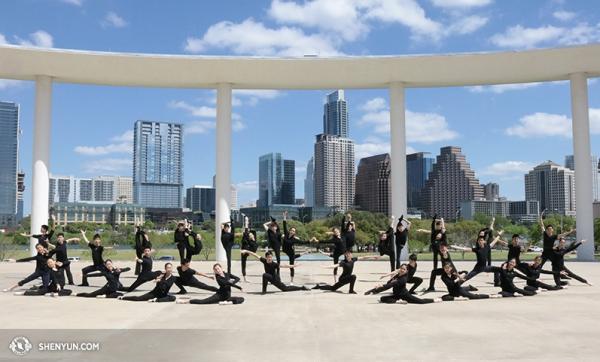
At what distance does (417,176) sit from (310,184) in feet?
115

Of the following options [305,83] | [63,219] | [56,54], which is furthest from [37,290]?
[63,219]

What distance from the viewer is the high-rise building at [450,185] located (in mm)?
136375

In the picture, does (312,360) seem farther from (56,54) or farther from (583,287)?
(56,54)

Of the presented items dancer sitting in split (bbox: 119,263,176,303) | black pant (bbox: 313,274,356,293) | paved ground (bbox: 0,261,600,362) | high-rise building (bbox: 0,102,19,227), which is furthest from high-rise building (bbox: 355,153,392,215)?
paved ground (bbox: 0,261,600,362)

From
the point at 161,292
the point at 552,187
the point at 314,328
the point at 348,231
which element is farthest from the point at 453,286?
the point at 552,187

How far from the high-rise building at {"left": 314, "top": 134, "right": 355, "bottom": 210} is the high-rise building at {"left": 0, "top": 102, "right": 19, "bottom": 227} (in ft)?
267

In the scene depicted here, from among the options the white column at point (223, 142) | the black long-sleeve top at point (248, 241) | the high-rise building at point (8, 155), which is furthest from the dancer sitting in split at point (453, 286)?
the high-rise building at point (8, 155)

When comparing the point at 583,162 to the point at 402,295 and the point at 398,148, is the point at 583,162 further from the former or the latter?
the point at 402,295

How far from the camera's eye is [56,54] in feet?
71.9

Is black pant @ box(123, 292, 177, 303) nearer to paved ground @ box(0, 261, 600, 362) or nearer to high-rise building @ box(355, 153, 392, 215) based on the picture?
Answer: paved ground @ box(0, 261, 600, 362)

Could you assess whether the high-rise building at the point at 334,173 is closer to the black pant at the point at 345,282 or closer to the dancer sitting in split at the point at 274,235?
the dancer sitting in split at the point at 274,235

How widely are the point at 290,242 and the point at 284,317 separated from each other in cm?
543

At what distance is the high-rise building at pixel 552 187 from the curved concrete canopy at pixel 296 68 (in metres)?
105

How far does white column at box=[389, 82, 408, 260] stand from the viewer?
2553 centimetres
